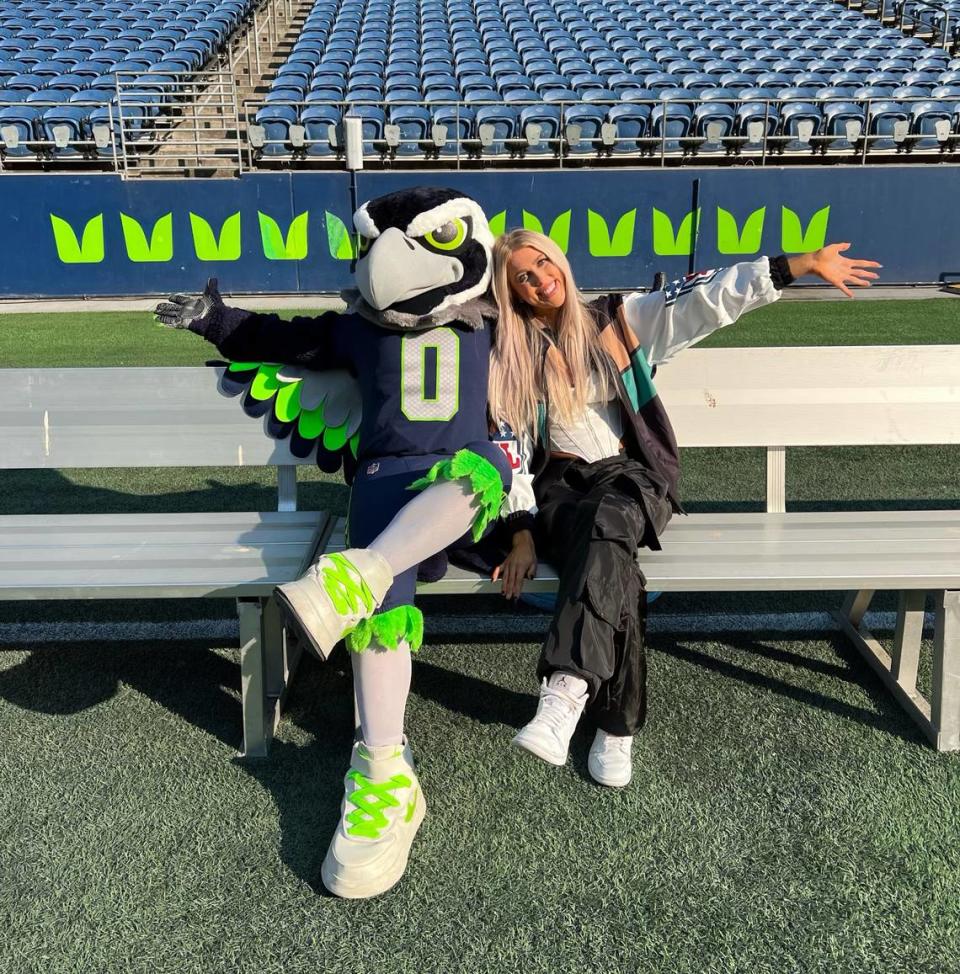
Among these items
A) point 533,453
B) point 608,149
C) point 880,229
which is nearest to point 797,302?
point 880,229

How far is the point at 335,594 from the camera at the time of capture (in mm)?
2346

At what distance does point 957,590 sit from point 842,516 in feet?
1.70

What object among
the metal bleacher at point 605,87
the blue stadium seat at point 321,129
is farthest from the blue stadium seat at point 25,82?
the blue stadium seat at point 321,129

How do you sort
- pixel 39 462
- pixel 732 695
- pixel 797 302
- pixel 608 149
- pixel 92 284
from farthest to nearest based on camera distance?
pixel 608 149 < pixel 92 284 < pixel 797 302 < pixel 39 462 < pixel 732 695

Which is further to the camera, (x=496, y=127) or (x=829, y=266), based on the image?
(x=496, y=127)

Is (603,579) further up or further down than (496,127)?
further up

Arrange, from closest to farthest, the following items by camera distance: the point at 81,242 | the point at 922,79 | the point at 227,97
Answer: the point at 81,242 → the point at 922,79 → the point at 227,97

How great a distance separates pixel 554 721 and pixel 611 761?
328 millimetres

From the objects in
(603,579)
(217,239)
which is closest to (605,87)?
(217,239)

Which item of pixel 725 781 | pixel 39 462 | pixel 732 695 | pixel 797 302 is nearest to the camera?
pixel 725 781

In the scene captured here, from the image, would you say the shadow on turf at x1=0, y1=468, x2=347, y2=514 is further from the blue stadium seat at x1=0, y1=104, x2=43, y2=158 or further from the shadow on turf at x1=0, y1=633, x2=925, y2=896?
the blue stadium seat at x1=0, y1=104, x2=43, y2=158

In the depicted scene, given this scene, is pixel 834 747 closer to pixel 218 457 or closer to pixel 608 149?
pixel 218 457

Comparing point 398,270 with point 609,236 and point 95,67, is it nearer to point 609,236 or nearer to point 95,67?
point 609,236

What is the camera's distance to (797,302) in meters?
10.6
